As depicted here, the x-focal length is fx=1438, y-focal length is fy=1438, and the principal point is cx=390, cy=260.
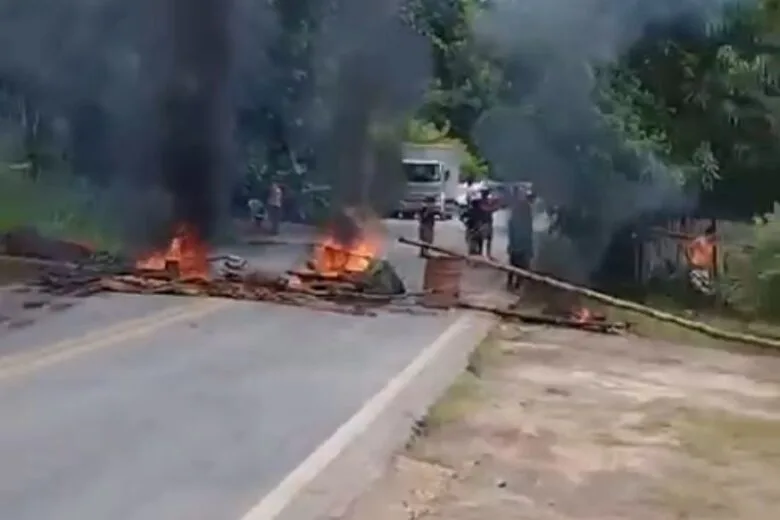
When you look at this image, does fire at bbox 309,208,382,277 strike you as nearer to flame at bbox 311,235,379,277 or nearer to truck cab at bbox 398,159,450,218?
flame at bbox 311,235,379,277

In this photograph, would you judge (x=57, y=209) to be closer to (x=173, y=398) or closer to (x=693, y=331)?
(x=693, y=331)

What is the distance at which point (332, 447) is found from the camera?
7258mm

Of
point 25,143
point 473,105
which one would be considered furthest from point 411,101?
point 25,143

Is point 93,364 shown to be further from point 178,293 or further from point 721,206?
point 721,206

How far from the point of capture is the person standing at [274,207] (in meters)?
23.5

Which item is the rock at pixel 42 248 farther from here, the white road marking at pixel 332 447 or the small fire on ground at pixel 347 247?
the white road marking at pixel 332 447

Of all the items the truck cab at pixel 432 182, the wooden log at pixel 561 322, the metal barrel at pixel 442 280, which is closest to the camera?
the wooden log at pixel 561 322

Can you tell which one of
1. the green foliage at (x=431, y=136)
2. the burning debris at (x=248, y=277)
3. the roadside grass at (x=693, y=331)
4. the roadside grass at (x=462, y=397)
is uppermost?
the green foliage at (x=431, y=136)

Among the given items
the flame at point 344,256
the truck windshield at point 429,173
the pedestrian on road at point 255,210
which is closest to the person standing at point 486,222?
the pedestrian on road at point 255,210

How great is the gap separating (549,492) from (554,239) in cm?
1165

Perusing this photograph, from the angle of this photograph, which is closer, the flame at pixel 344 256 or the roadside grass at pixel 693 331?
the roadside grass at pixel 693 331

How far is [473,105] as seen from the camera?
1975 centimetres

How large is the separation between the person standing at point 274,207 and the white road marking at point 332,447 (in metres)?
12.7

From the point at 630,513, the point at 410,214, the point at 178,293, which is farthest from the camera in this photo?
the point at 410,214
